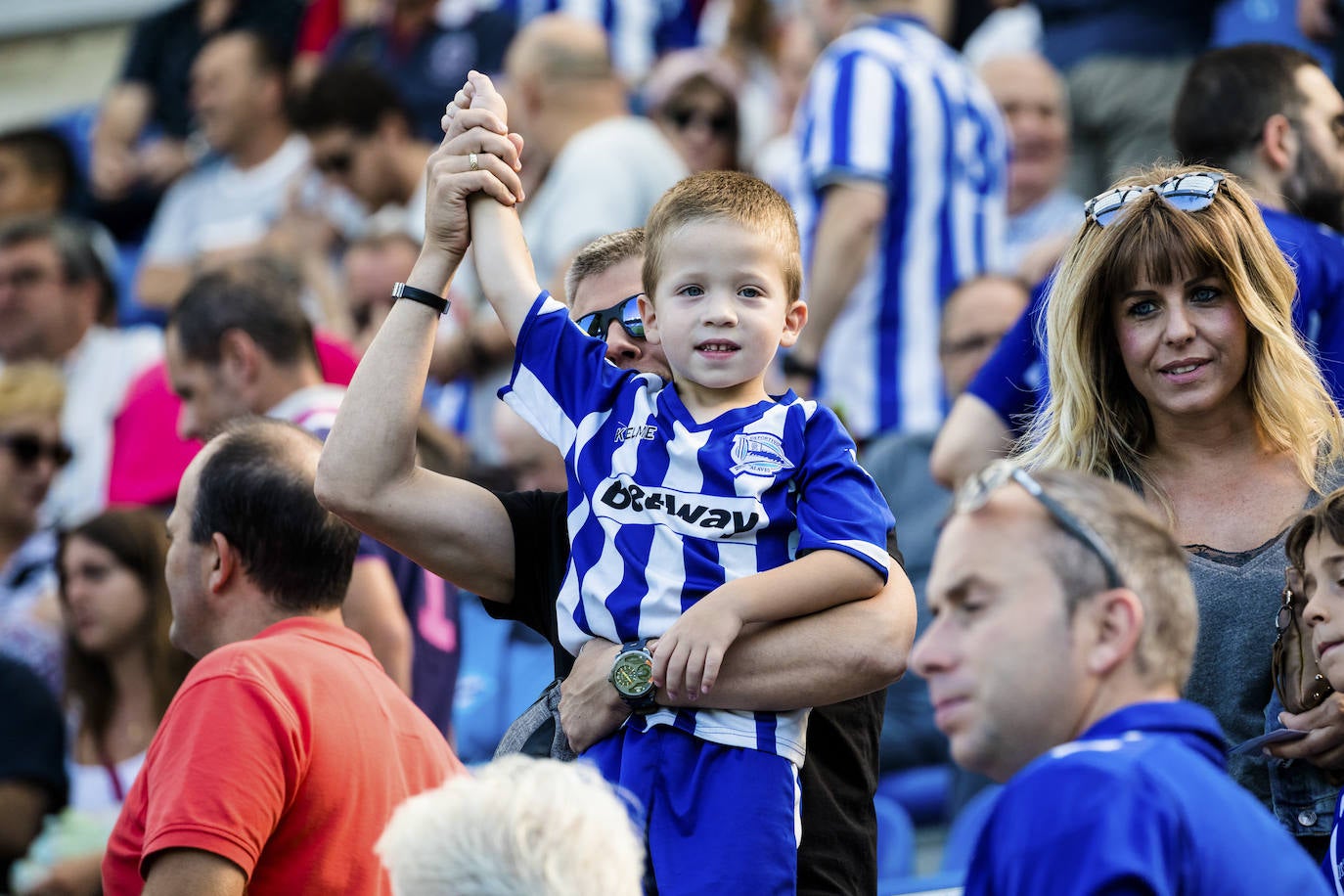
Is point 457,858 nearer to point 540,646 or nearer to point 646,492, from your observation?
point 646,492

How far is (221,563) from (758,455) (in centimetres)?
114

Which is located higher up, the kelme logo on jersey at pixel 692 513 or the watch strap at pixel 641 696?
the kelme logo on jersey at pixel 692 513

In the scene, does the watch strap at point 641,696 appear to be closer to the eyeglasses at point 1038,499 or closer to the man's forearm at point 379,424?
the man's forearm at point 379,424

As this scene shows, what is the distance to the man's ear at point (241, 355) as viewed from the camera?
4.82m

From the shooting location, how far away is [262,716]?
9.45 ft

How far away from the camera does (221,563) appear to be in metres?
3.27

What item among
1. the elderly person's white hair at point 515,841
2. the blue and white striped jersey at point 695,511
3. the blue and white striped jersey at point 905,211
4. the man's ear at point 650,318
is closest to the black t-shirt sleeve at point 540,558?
the blue and white striped jersey at point 695,511

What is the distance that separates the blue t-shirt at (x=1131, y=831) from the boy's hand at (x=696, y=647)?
681mm

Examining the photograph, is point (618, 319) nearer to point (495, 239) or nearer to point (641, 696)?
point (495, 239)

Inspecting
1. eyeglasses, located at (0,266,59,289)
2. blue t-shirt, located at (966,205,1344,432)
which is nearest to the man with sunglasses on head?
blue t-shirt, located at (966,205,1344,432)

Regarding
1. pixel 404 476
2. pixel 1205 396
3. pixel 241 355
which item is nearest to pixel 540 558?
pixel 404 476

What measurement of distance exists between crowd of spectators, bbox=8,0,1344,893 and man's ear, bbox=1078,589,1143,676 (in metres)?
0.06

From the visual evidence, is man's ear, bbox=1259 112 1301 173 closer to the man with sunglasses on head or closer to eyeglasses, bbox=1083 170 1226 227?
eyeglasses, bbox=1083 170 1226 227

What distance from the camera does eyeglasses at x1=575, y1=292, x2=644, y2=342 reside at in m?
3.10
